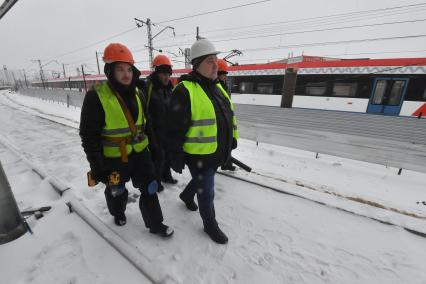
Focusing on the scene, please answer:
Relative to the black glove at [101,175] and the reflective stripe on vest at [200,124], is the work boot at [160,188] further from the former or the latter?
the reflective stripe on vest at [200,124]

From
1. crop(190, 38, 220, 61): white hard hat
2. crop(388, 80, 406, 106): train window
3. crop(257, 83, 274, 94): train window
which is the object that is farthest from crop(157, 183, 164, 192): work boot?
crop(388, 80, 406, 106): train window

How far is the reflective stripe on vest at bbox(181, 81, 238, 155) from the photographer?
6.07 feet

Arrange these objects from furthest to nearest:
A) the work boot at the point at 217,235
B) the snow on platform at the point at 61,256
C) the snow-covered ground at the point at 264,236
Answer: the work boot at the point at 217,235 → the snow-covered ground at the point at 264,236 → the snow on platform at the point at 61,256

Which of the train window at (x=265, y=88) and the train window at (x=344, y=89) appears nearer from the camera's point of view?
the train window at (x=344, y=89)

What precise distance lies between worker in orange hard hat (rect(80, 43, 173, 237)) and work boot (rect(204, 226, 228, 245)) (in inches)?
17.8

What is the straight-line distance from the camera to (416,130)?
6516 millimetres

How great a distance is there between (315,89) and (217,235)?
10024mm

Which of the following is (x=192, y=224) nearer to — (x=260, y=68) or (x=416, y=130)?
(x=416, y=130)

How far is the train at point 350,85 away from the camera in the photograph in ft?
26.9

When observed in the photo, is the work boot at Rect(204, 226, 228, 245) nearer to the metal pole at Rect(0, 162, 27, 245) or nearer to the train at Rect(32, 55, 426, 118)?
the metal pole at Rect(0, 162, 27, 245)

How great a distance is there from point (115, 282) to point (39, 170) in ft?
10.2

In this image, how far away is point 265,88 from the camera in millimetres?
11547

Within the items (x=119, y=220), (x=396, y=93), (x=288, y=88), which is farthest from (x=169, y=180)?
(x=396, y=93)

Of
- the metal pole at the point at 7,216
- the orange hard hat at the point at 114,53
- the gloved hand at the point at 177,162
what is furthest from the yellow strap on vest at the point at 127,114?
the metal pole at the point at 7,216
